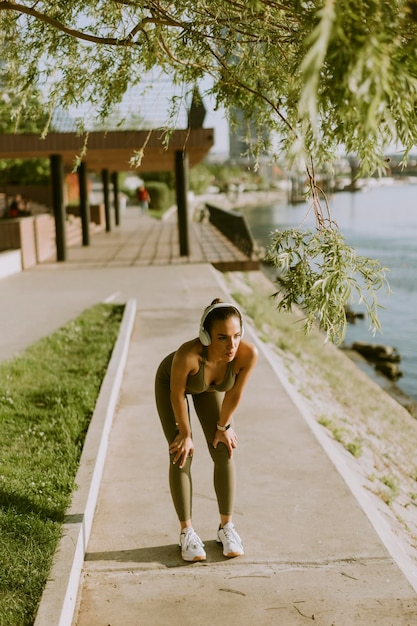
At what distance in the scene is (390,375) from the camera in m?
19.1

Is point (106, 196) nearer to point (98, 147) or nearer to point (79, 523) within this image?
point (98, 147)

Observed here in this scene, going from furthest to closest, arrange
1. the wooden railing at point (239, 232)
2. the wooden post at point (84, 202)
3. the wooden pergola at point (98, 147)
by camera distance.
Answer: the wooden post at point (84, 202) < the wooden railing at point (239, 232) < the wooden pergola at point (98, 147)

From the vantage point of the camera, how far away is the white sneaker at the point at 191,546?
4.27 m

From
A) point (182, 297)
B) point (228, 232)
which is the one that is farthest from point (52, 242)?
point (182, 297)

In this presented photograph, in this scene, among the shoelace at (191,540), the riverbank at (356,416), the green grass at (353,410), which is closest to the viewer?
the shoelace at (191,540)

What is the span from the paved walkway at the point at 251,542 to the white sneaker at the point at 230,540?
0.06 metres

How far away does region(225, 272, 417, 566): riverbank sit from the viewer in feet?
20.9

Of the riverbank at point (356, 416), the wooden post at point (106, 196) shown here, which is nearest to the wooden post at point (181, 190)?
the riverbank at point (356, 416)

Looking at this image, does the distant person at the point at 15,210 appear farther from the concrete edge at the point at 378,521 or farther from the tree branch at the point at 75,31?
the tree branch at the point at 75,31

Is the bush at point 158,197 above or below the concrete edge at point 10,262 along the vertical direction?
above

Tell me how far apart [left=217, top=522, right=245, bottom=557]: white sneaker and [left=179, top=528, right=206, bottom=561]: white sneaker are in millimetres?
133

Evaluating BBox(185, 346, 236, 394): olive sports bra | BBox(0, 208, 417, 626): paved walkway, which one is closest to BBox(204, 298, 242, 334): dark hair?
BBox(185, 346, 236, 394): olive sports bra

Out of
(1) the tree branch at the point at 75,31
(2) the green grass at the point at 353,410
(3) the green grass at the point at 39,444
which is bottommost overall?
(2) the green grass at the point at 353,410

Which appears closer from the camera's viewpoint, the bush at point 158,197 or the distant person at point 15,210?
the distant person at point 15,210
